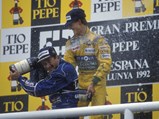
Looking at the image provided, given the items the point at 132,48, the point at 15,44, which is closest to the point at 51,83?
the point at 132,48

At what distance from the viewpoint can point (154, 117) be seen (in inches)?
279

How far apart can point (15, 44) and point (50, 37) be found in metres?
0.31

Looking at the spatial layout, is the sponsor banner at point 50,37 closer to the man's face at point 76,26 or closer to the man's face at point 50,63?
the man's face at point 76,26

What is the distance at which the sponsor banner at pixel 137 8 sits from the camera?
739 cm

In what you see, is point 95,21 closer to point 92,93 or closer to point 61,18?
point 61,18

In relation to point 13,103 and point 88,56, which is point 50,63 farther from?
point 13,103

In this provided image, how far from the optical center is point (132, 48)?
Answer: 744 cm

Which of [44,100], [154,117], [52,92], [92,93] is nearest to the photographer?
[52,92]

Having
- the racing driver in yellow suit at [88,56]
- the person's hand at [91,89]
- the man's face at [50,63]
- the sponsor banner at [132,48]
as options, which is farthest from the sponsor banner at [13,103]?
the man's face at [50,63]

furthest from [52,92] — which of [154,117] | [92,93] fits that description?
[154,117]

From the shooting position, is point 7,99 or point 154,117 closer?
point 154,117

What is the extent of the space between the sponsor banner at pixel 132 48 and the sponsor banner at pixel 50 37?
27 centimetres

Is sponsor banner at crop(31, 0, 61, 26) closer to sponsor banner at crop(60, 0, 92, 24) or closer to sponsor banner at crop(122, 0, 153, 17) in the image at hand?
sponsor banner at crop(60, 0, 92, 24)

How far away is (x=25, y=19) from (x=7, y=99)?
2.16ft
